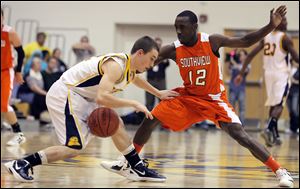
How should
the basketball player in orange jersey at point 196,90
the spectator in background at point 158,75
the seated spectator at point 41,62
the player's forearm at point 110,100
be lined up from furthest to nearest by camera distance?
the spectator in background at point 158,75, the seated spectator at point 41,62, the basketball player in orange jersey at point 196,90, the player's forearm at point 110,100

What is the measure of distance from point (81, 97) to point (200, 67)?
1.27 m

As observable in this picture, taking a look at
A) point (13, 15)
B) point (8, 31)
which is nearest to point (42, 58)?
point (13, 15)

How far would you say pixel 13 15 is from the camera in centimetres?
1869

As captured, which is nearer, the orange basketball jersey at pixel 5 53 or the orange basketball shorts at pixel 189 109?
the orange basketball shorts at pixel 189 109

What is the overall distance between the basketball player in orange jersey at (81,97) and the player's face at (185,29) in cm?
58

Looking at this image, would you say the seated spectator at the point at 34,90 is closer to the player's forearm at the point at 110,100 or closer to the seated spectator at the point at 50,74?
the seated spectator at the point at 50,74

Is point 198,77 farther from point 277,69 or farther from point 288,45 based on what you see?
point 277,69

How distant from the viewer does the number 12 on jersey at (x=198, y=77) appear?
21.8 ft

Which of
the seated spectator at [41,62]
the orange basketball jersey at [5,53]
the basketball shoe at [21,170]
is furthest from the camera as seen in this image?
the seated spectator at [41,62]

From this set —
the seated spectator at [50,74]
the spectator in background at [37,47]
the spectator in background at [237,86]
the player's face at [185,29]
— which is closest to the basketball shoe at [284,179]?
the player's face at [185,29]

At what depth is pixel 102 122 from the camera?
19.2 ft

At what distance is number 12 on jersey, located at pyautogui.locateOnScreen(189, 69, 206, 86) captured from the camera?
6652mm

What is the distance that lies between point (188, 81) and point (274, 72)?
500 cm

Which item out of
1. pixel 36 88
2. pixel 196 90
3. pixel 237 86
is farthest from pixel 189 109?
pixel 237 86
